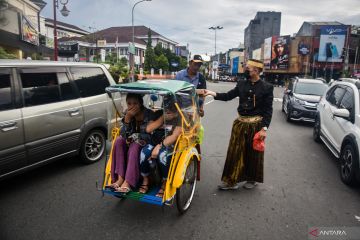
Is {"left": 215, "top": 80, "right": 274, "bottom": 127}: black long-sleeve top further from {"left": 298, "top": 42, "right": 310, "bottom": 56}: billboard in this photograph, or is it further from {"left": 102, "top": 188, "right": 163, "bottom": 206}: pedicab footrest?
{"left": 298, "top": 42, "right": 310, "bottom": 56}: billboard

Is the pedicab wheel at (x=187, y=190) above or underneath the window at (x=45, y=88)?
underneath

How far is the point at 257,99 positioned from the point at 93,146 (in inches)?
126

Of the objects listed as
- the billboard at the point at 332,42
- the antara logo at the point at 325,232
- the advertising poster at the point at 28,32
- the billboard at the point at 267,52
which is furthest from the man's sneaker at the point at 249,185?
the billboard at the point at 267,52

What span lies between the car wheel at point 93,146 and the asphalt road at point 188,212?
6.2 inches

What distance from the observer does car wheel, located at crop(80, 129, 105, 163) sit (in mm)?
5282

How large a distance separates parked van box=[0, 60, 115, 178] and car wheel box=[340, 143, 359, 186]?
14.3 ft

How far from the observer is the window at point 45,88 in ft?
13.6

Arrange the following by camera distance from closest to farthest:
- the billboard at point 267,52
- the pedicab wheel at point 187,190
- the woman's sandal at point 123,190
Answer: the woman's sandal at point 123,190
the pedicab wheel at point 187,190
the billboard at point 267,52

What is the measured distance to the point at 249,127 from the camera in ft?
14.1

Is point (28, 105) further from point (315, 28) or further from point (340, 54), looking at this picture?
point (315, 28)

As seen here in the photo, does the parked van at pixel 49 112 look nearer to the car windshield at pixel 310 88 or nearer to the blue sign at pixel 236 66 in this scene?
the car windshield at pixel 310 88

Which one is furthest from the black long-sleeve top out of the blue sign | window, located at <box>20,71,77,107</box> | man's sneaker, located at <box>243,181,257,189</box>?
the blue sign

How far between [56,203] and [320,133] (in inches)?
246

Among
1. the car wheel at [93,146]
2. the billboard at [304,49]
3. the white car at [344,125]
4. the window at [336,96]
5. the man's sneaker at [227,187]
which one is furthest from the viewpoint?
the billboard at [304,49]
